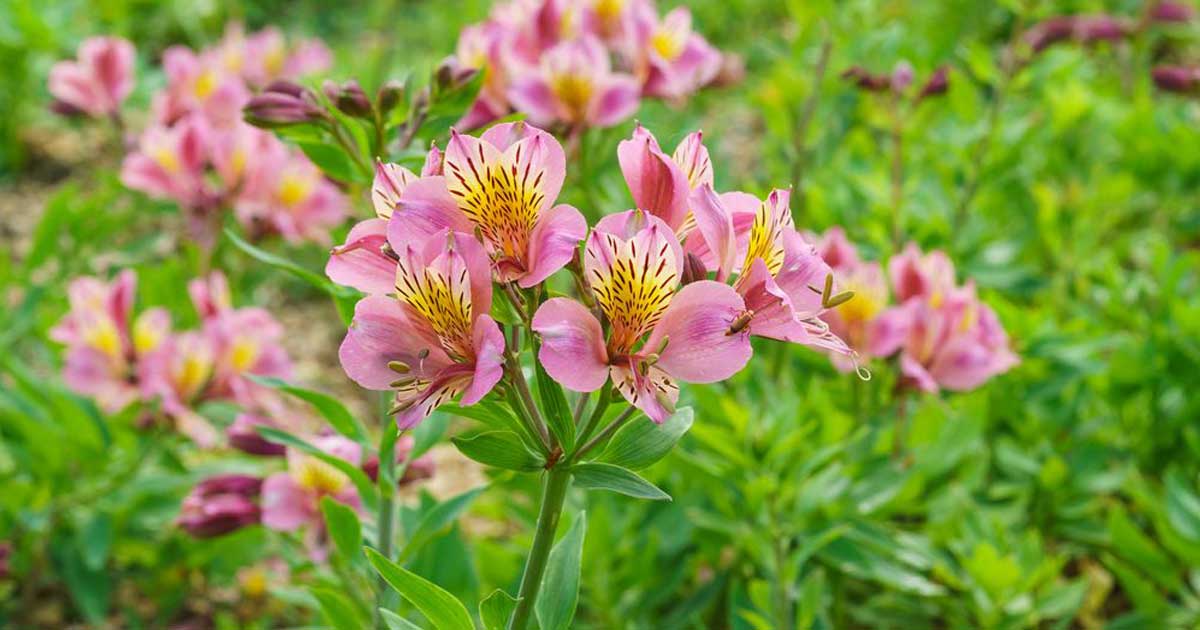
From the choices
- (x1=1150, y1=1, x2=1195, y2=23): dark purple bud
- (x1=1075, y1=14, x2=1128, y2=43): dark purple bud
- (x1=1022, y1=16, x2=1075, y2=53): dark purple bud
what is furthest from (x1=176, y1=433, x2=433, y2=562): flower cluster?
(x1=1150, y1=1, x2=1195, y2=23): dark purple bud

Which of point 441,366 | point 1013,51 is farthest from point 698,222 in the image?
point 1013,51

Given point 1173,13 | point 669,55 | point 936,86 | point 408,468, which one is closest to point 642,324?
point 408,468

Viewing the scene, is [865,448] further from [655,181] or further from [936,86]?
[655,181]

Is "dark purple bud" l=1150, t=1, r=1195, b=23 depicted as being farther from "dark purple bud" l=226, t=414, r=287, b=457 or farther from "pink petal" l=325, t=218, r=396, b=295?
"pink petal" l=325, t=218, r=396, b=295

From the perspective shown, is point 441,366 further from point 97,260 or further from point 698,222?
point 97,260

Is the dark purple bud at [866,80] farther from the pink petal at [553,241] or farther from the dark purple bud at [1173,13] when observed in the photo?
the dark purple bud at [1173,13]

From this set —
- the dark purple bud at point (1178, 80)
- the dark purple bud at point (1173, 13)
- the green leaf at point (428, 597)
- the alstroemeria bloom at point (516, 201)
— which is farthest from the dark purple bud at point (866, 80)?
the dark purple bud at point (1173, 13)
